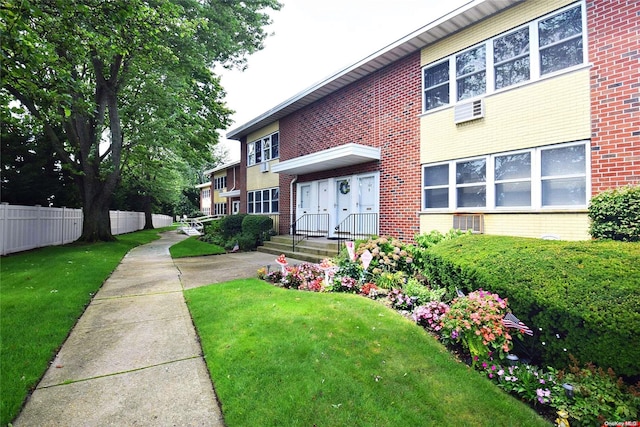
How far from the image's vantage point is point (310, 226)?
13.5m

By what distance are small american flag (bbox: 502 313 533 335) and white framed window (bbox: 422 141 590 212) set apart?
14.8 ft

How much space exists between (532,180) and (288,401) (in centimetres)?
714

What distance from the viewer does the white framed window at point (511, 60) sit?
6.72 metres

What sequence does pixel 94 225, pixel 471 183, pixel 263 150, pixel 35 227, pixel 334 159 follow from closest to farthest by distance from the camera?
pixel 471 183 → pixel 334 159 → pixel 35 227 → pixel 94 225 → pixel 263 150

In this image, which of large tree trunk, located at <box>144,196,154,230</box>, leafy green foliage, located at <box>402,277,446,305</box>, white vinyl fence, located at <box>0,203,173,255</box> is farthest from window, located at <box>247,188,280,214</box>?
large tree trunk, located at <box>144,196,154,230</box>

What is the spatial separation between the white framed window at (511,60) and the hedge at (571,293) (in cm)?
486

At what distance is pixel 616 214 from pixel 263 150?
1479 centimetres

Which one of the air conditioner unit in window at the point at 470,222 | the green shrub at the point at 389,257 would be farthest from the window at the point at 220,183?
the green shrub at the point at 389,257

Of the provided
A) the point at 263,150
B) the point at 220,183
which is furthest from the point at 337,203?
the point at 220,183

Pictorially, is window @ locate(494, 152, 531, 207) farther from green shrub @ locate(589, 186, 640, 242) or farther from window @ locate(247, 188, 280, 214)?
window @ locate(247, 188, 280, 214)

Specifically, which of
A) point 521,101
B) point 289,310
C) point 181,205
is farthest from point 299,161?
point 181,205

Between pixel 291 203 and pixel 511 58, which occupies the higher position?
pixel 511 58

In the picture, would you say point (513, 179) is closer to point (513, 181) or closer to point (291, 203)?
point (513, 181)

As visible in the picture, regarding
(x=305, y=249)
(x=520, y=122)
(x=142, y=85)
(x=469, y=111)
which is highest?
(x=142, y=85)
